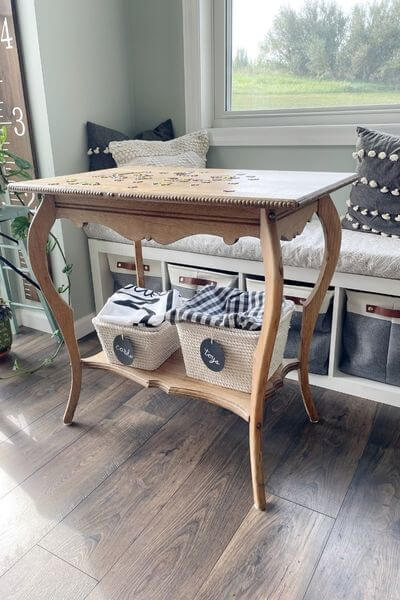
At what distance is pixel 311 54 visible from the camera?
1.99 metres

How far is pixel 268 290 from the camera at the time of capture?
1039mm

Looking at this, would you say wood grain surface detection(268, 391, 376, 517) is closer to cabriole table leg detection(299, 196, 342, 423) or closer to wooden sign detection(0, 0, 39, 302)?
cabriole table leg detection(299, 196, 342, 423)

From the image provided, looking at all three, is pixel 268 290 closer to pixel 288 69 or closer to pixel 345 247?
pixel 345 247

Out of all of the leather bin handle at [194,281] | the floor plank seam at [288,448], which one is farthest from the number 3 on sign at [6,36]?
the floor plank seam at [288,448]

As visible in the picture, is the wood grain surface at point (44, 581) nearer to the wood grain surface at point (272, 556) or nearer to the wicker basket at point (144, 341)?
the wood grain surface at point (272, 556)

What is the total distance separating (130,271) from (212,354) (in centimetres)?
90

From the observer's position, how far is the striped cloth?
125 centimetres

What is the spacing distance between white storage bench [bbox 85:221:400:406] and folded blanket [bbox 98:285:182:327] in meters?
0.27

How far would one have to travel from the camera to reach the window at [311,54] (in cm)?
185

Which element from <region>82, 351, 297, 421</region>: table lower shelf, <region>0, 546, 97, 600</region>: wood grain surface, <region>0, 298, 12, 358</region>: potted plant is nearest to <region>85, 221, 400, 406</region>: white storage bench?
<region>82, 351, 297, 421</region>: table lower shelf

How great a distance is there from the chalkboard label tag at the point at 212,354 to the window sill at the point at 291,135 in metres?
1.12

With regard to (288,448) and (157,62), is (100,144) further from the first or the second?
(288,448)

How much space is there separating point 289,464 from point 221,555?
0.37 metres

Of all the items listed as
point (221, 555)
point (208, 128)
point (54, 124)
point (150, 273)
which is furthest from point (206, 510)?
point (208, 128)
